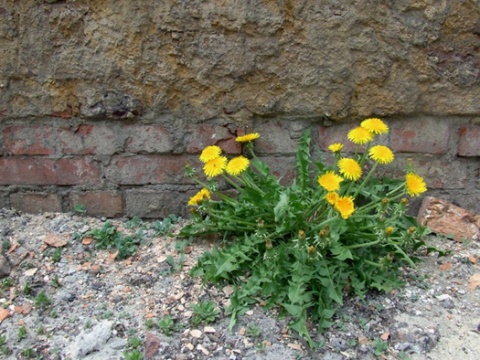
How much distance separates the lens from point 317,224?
6.14 feet

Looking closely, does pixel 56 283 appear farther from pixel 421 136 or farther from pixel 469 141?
pixel 469 141

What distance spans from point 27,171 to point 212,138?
0.81m

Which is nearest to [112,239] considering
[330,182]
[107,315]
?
[107,315]

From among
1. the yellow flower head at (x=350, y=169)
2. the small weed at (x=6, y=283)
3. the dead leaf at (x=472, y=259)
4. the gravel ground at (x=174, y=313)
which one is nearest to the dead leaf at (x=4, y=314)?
the gravel ground at (x=174, y=313)

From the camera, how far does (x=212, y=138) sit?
7.16 ft

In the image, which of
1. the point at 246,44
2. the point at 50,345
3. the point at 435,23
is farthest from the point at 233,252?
the point at 435,23

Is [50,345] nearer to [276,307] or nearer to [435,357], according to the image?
[276,307]

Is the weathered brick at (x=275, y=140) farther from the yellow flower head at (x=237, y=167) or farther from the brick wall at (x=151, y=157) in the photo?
the yellow flower head at (x=237, y=167)

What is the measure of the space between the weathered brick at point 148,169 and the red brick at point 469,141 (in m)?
1.08

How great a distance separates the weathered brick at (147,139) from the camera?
2.19m

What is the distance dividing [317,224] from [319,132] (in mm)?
464

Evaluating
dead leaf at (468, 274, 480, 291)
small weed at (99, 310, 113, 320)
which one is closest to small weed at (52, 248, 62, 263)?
→ small weed at (99, 310, 113, 320)

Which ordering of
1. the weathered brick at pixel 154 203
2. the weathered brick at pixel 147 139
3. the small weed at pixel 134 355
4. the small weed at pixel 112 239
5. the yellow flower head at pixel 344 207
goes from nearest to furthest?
the small weed at pixel 134 355
the yellow flower head at pixel 344 207
the small weed at pixel 112 239
the weathered brick at pixel 147 139
the weathered brick at pixel 154 203

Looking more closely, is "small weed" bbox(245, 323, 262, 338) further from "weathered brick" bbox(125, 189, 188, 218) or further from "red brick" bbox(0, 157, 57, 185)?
"red brick" bbox(0, 157, 57, 185)
